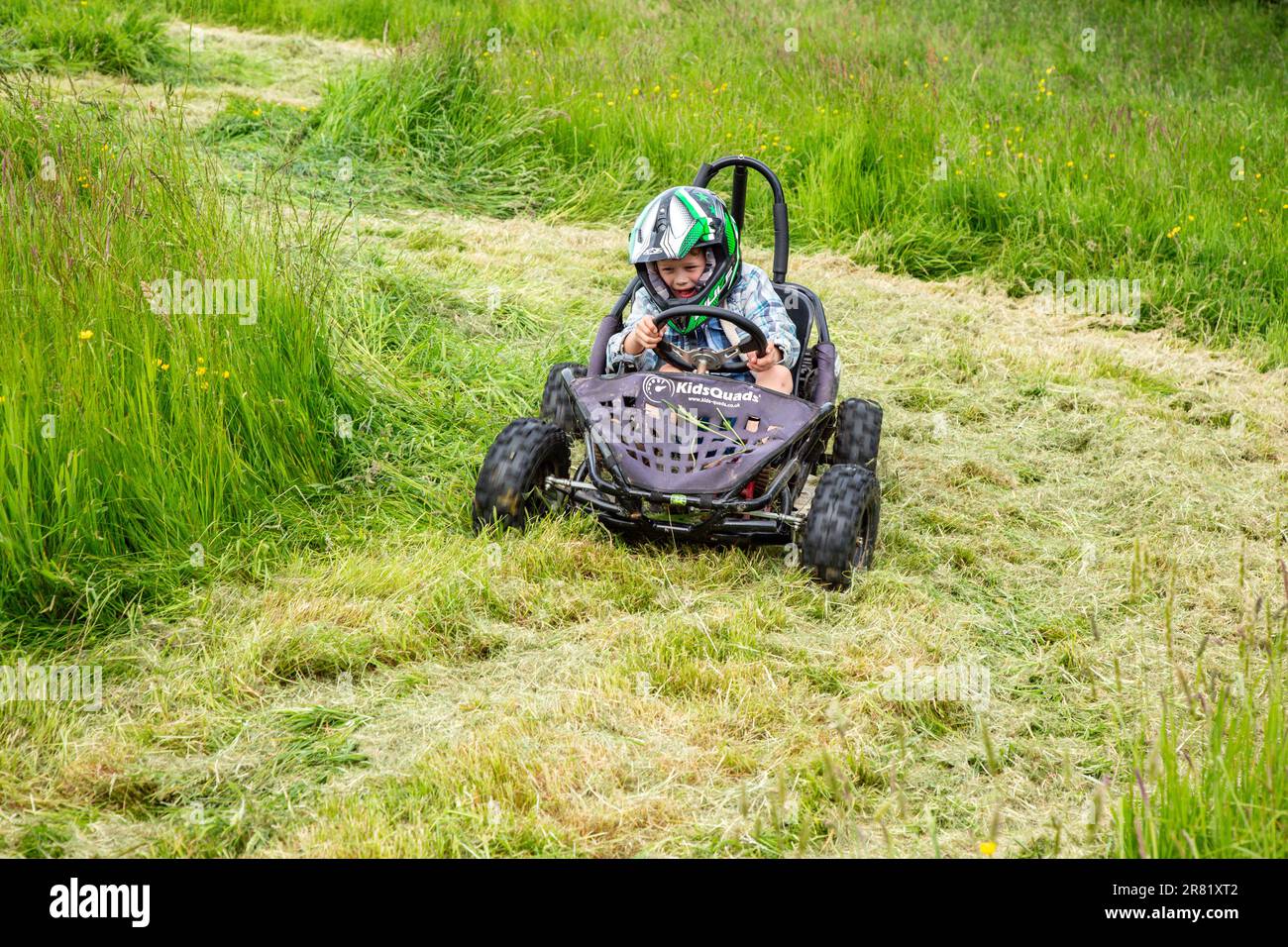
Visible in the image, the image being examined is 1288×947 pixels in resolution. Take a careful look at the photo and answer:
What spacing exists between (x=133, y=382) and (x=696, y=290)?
211cm

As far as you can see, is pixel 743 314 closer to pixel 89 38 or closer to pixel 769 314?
pixel 769 314

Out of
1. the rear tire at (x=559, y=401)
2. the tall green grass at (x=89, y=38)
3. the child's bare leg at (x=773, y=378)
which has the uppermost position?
the tall green grass at (x=89, y=38)

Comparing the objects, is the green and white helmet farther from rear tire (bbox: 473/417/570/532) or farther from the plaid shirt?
rear tire (bbox: 473/417/570/532)

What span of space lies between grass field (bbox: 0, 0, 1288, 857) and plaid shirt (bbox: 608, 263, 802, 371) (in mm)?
816

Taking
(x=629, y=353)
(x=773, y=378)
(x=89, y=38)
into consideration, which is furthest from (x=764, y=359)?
(x=89, y=38)

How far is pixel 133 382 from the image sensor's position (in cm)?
428

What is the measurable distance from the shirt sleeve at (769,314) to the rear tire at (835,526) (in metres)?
0.77

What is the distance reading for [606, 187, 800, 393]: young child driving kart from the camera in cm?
486

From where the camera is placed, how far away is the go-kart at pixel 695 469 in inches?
172

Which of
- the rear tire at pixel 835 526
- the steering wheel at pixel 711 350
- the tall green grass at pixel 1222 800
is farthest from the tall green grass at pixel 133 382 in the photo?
the tall green grass at pixel 1222 800

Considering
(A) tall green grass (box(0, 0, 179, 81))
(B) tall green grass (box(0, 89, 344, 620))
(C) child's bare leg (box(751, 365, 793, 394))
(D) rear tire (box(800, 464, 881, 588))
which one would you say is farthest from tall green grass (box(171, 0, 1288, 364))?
(B) tall green grass (box(0, 89, 344, 620))

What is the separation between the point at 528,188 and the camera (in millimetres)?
9102

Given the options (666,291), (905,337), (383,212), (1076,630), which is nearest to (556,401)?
(666,291)
